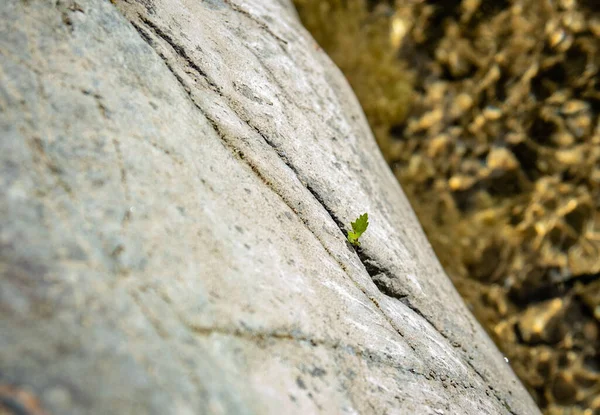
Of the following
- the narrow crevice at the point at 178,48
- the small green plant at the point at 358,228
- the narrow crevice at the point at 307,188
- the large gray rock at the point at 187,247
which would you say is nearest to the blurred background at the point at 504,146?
the large gray rock at the point at 187,247

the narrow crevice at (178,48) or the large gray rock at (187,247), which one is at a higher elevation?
the narrow crevice at (178,48)

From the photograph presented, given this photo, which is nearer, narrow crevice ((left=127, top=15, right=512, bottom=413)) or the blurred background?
narrow crevice ((left=127, top=15, right=512, bottom=413))

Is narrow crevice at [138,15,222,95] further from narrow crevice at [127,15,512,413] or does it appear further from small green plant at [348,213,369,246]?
small green plant at [348,213,369,246]

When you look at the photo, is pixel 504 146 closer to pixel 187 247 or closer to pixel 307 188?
pixel 307 188

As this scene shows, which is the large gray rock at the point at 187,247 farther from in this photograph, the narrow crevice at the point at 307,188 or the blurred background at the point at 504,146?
the blurred background at the point at 504,146

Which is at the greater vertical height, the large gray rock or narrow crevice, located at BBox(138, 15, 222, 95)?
narrow crevice, located at BBox(138, 15, 222, 95)

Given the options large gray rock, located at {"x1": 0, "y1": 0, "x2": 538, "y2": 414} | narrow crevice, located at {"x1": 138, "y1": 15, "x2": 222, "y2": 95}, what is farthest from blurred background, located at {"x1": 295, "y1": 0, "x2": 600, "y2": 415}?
narrow crevice, located at {"x1": 138, "y1": 15, "x2": 222, "y2": 95}
